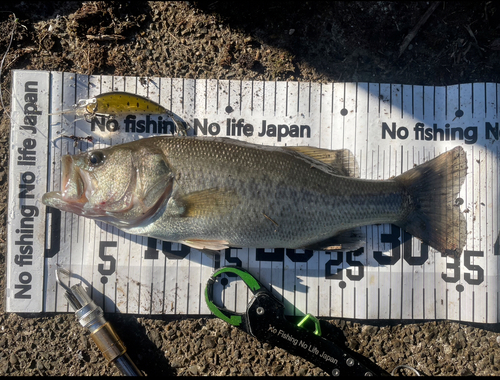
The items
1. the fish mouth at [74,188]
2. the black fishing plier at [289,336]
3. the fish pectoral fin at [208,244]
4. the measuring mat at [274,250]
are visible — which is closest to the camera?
the fish mouth at [74,188]

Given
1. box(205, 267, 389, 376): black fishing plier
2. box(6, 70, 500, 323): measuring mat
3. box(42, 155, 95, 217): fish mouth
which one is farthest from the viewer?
box(6, 70, 500, 323): measuring mat

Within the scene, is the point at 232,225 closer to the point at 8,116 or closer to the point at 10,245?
the point at 10,245

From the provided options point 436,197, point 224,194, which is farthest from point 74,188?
point 436,197

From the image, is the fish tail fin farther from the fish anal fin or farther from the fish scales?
the fish anal fin

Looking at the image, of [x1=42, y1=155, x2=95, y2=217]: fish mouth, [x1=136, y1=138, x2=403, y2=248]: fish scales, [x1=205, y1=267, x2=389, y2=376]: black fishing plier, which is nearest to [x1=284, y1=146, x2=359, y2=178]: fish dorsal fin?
[x1=136, y1=138, x2=403, y2=248]: fish scales

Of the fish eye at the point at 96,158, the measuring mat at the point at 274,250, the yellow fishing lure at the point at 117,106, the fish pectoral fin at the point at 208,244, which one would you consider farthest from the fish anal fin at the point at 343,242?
the fish eye at the point at 96,158

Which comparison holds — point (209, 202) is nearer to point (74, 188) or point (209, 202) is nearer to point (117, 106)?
point (74, 188)

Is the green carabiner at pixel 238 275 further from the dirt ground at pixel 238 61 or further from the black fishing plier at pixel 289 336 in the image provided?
the dirt ground at pixel 238 61
